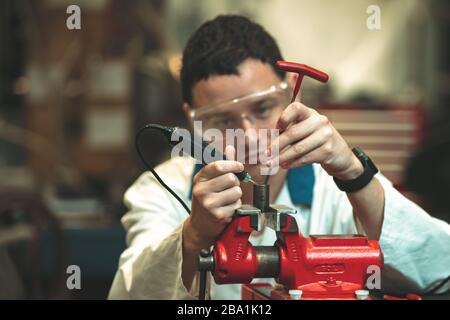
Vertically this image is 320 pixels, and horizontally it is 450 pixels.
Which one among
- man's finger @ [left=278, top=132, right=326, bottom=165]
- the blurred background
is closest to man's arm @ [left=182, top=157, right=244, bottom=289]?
man's finger @ [left=278, top=132, right=326, bottom=165]

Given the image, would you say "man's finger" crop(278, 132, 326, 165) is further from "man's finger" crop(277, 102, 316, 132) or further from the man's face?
the man's face

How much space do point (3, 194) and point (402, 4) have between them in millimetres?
3451

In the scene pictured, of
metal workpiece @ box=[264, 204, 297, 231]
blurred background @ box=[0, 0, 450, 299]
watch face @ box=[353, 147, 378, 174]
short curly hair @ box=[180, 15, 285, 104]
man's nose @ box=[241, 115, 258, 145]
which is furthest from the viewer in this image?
blurred background @ box=[0, 0, 450, 299]

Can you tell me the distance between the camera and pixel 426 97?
5320mm

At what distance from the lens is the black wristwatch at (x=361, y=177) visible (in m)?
1.30

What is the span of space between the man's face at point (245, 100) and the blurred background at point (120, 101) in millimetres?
898

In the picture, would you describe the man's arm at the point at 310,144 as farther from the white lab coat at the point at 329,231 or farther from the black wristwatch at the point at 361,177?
the white lab coat at the point at 329,231

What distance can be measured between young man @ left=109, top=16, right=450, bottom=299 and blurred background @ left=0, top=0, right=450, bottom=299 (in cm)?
83

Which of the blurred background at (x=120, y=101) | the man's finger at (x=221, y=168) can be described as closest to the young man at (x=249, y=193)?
the man's finger at (x=221, y=168)

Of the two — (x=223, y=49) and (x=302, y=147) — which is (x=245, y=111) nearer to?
(x=223, y=49)

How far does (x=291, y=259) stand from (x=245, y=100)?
0.45 meters

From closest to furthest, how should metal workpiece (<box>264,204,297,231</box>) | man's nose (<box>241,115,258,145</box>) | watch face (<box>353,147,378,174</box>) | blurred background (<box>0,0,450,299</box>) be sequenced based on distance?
metal workpiece (<box>264,204,297,231</box>) < watch face (<box>353,147,378,174</box>) < man's nose (<box>241,115,258,145</box>) < blurred background (<box>0,0,450,299</box>)

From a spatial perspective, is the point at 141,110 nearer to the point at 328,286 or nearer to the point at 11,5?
the point at 11,5

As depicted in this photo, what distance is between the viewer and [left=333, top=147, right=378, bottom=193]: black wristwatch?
130 cm
